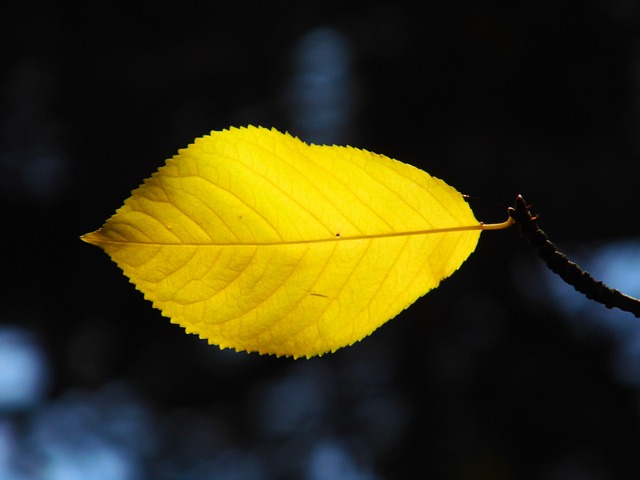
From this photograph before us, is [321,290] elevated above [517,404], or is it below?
below

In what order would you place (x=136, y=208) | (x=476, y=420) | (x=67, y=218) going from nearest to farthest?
(x=136, y=208)
(x=476, y=420)
(x=67, y=218)

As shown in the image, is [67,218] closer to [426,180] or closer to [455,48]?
[455,48]

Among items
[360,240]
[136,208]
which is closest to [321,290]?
[360,240]

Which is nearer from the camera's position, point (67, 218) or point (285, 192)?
point (285, 192)

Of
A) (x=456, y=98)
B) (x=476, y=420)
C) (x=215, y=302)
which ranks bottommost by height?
(x=215, y=302)

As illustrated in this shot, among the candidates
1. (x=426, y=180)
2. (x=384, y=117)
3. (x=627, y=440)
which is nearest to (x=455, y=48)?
(x=384, y=117)

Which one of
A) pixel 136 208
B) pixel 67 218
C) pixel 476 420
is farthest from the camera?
pixel 67 218
